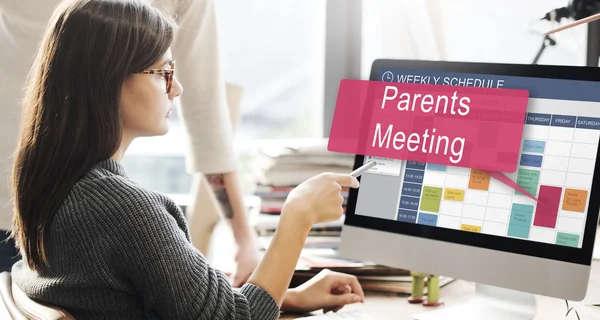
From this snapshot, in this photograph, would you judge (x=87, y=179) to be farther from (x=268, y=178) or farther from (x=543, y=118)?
(x=268, y=178)

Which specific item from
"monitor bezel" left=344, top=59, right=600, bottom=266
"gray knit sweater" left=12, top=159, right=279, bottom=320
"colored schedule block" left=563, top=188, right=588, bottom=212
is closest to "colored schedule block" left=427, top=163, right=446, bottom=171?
"monitor bezel" left=344, top=59, right=600, bottom=266

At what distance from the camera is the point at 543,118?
1203 mm

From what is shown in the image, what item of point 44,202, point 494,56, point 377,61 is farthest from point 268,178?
point 44,202

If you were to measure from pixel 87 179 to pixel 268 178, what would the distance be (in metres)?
0.98

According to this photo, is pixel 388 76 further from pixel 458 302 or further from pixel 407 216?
pixel 458 302

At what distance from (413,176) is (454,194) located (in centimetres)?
9

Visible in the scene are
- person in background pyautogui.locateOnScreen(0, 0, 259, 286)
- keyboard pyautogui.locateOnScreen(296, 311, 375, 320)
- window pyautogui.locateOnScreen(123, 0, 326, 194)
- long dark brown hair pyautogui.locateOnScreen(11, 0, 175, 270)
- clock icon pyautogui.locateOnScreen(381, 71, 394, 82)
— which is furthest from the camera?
window pyautogui.locateOnScreen(123, 0, 326, 194)

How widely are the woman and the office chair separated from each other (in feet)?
0.09

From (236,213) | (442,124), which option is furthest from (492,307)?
(236,213)

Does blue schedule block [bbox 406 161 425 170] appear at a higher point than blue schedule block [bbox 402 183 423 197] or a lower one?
higher

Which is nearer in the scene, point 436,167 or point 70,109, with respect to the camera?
point 70,109

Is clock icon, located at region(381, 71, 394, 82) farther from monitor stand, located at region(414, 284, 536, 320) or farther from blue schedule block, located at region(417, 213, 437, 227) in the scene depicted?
monitor stand, located at region(414, 284, 536, 320)

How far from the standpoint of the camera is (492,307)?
50.3 inches

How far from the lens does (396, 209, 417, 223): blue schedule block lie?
1294 mm
